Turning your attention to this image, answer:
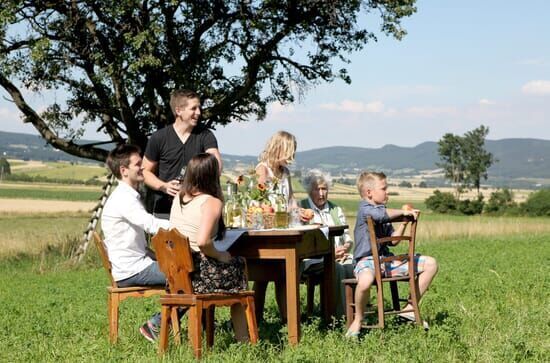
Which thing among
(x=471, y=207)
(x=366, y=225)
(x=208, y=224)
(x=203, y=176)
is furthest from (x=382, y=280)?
(x=471, y=207)

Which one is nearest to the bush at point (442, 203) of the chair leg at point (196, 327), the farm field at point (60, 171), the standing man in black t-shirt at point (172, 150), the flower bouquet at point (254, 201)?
the farm field at point (60, 171)

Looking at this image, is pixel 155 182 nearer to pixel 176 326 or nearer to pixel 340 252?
pixel 176 326

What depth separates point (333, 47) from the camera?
22156 mm

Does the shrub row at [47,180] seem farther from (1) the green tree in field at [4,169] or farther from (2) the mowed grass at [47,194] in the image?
(2) the mowed grass at [47,194]

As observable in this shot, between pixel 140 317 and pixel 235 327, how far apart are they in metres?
2.75

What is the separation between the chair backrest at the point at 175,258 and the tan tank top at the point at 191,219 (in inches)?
8.7

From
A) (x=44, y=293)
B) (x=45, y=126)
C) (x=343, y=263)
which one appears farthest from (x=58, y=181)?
(x=343, y=263)

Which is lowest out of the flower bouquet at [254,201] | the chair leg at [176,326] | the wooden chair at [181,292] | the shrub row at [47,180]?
the shrub row at [47,180]

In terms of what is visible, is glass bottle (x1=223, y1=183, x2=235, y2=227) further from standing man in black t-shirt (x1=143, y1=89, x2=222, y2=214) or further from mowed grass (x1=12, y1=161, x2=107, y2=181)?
mowed grass (x1=12, y1=161, x2=107, y2=181)

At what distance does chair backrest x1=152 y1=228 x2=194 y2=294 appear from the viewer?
21.2 ft

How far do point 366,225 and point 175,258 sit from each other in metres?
1.96

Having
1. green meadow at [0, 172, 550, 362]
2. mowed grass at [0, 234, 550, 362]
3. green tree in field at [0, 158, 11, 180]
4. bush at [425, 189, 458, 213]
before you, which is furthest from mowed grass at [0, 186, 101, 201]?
mowed grass at [0, 234, 550, 362]

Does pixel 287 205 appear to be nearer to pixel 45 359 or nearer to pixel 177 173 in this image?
pixel 177 173

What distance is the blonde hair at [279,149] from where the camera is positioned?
7793 millimetres
